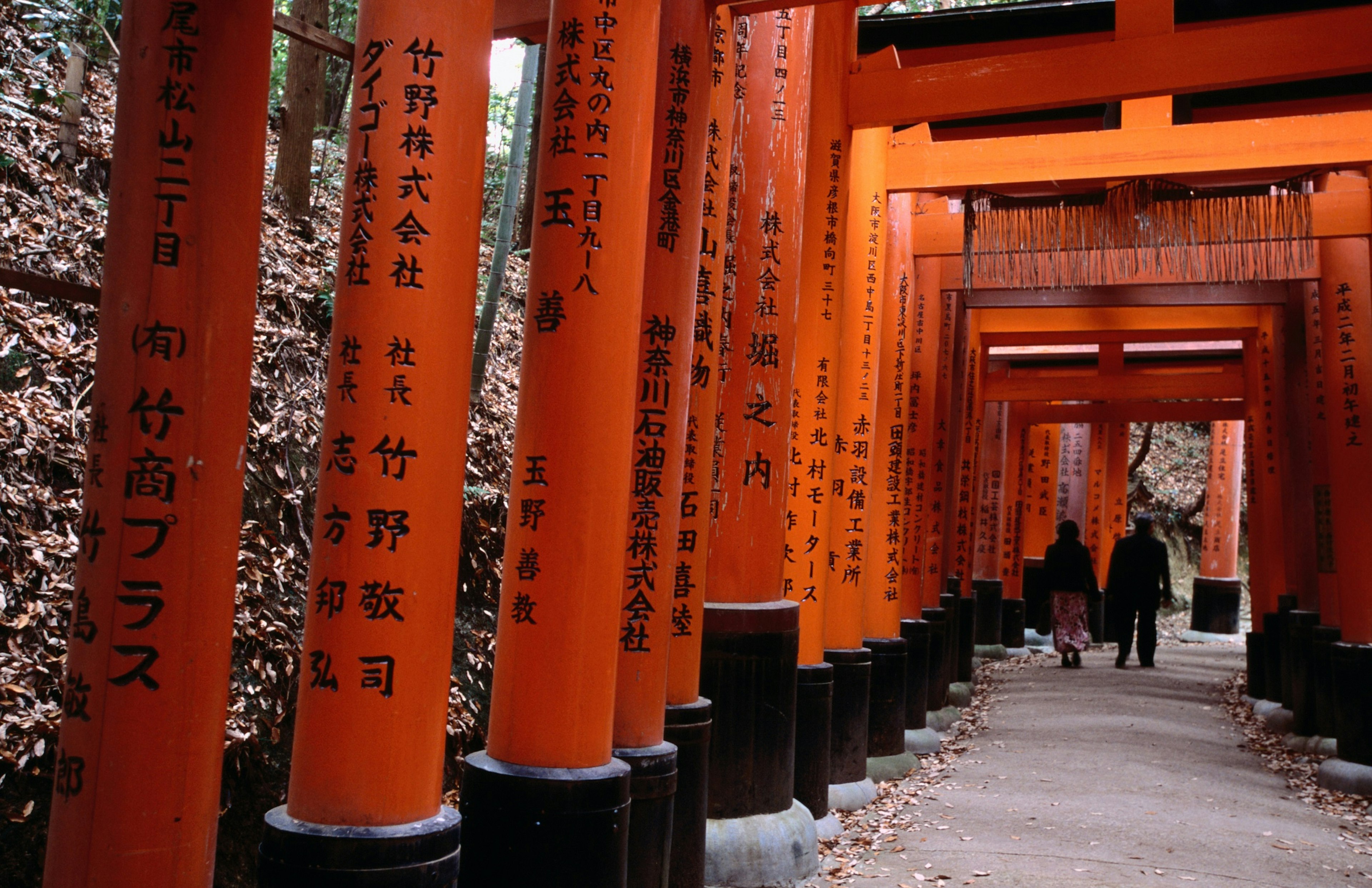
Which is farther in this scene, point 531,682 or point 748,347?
point 748,347

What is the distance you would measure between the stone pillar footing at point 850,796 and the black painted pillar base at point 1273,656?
5600 mm

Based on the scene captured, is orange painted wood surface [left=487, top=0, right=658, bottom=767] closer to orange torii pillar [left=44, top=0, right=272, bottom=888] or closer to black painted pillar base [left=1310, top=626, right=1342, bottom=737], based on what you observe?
orange torii pillar [left=44, top=0, right=272, bottom=888]

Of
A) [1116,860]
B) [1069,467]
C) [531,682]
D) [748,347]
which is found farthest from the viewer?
[1069,467]

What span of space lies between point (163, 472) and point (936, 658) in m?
8.33

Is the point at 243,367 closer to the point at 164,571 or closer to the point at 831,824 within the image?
the point at 164,571

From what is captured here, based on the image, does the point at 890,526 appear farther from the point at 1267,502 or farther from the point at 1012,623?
the point at 1012,623

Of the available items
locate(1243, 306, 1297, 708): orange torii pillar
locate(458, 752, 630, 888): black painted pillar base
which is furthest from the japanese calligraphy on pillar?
locate(1243, 306, 1297, 708): orange torii pillar

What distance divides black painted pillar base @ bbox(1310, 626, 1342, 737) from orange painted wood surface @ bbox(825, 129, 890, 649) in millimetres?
3720

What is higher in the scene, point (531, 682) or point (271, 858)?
point (531, 682)

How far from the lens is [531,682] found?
3.48 m

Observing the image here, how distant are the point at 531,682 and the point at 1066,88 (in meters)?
4.55

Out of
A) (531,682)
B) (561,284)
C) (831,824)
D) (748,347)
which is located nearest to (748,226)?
(748,347)

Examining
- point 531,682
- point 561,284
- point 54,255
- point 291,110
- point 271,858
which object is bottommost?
point 271,858

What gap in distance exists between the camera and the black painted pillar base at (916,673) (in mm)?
8977
